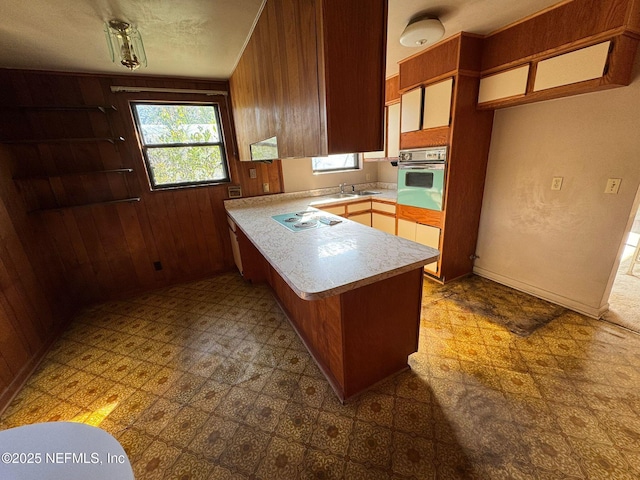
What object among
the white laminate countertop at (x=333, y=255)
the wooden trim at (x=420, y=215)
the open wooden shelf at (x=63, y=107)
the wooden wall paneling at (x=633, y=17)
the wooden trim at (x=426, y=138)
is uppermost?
the wooden wall paneling at (x=633, y=17)

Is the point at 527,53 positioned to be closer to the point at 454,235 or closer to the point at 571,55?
the point at 571,55

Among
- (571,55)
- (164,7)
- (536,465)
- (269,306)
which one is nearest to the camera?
(536,465)

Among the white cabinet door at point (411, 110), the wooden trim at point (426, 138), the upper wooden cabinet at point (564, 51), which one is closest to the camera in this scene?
the upper wooden cabinet at point (564, 51)

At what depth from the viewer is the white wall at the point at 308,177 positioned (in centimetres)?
352

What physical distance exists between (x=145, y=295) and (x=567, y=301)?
4399 mm

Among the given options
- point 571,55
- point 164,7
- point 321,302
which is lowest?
point 321,302

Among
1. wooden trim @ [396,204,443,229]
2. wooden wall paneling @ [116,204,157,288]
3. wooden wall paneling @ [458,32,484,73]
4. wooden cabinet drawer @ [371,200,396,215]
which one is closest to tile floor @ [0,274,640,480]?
wooden wall paneling @ [116,204,157,288]

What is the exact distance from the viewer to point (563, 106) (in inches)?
81.4

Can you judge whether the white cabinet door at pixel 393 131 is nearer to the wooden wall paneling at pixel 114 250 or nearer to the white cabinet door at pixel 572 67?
the white cabinet door at pixel 572 67

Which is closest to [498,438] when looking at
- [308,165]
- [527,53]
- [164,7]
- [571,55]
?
[571,55]

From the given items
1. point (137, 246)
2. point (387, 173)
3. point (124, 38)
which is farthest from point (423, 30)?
point (137, 246)

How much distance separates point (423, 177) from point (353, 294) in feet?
6.26

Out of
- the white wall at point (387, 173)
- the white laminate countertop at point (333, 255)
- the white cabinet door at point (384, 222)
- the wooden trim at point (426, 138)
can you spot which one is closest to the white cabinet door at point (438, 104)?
the wooden trim at point (426, 138)

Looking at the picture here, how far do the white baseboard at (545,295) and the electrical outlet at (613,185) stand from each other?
972mm
